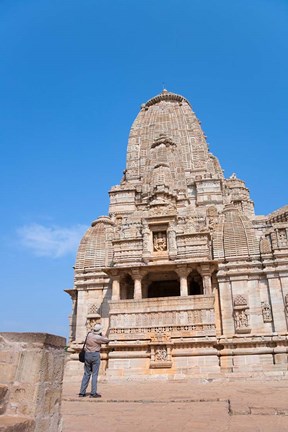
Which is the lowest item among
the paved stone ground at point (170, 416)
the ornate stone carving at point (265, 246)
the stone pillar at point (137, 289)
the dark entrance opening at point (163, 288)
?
the paved stone ground at point (170, 416)

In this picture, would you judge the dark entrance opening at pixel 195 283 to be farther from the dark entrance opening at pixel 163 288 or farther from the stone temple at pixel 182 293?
the dark entrance opening at pixel 163 288

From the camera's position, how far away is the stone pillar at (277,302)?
21.9 metres

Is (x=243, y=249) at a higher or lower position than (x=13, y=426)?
higher

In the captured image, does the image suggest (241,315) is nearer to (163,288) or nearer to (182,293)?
(182,293)

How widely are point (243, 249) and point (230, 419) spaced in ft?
61.6

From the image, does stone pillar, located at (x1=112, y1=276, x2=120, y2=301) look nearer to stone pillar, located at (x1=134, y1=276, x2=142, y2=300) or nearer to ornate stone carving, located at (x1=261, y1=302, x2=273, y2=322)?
stone pillar, located at (x1=134, y1=276, x2=142, y2=300)

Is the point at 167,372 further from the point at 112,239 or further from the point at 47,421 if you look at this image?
the point at 47,421

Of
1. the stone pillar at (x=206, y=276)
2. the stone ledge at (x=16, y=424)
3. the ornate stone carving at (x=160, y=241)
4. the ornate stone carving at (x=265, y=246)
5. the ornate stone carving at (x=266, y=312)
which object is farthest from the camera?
the ornate stone carving at (x=160, y=241)

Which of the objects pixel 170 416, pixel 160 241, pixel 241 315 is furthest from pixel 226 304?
pixel 170 416

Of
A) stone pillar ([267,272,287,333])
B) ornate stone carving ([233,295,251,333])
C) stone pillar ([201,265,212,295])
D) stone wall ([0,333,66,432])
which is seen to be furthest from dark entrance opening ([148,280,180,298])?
stone wall ([0,333,66,432])

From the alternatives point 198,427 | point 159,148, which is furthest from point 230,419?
point 159,148

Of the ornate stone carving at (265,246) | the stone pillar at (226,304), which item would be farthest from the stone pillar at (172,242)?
the ornate stone carving at (265,246)

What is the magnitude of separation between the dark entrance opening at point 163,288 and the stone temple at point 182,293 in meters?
0.07

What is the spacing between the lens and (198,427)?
17.9 ft
